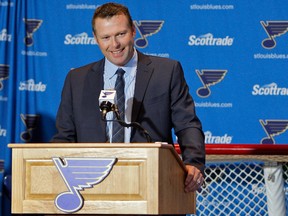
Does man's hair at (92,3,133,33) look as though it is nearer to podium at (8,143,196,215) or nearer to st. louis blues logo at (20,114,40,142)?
podium at (8,143,196,215)

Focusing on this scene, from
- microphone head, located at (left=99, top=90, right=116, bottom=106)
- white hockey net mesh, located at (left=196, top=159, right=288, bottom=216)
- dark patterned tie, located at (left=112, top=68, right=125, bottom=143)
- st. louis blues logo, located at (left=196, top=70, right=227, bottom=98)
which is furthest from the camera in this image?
st. louis blues logo, located at (left=196, top=70, right=227, bottom=98)

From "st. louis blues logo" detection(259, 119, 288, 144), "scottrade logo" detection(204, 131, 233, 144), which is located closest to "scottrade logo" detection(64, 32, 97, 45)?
"scottrade logo" detection(204, 131, 233, 144)

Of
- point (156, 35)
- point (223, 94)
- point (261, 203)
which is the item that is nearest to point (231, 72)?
point (223, 94)

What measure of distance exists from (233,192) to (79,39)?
1.87m

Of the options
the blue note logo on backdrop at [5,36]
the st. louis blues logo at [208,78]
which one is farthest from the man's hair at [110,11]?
the blue note logo on backdrop at [5,36]

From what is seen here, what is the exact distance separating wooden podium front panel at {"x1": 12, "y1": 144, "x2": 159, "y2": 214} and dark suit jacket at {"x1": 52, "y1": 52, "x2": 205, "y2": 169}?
2.01 feet

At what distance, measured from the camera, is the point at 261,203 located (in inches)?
218

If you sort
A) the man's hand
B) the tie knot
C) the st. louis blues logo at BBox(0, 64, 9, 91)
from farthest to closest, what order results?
the st. louis blues logo at BBox(0, 64, 9, 91), the tie knot, the man's hand

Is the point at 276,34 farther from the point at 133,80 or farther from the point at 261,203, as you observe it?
the point at 133,80

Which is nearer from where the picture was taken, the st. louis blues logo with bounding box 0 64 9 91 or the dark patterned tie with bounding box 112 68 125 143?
the dark patterned tie with bounding box 112 68 125 143

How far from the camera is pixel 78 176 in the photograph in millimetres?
2654

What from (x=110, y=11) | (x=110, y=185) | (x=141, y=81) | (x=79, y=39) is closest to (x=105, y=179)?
(x=110, y=185)

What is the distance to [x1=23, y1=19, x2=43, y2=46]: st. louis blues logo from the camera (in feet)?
21.4

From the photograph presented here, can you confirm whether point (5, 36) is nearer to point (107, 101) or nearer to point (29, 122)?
point (29, 122)
